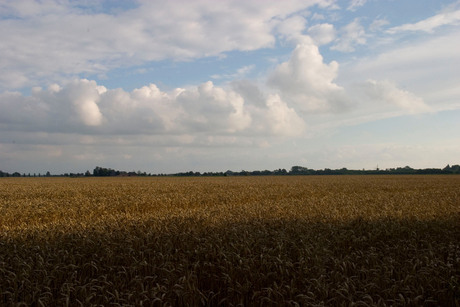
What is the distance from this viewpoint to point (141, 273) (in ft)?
21.4

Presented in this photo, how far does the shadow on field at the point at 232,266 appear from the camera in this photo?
5.32 meters

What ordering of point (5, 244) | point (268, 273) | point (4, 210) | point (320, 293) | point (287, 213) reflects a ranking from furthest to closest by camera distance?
point (4, 210), point (287, 213), point (5, 244), point (268, 273), point (320, 293)

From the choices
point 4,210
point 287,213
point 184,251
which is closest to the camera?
point 184,251

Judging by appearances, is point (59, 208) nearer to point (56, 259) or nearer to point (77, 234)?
point (77, 234)

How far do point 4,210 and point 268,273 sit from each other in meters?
15.4

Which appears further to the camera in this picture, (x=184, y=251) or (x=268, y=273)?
(x=184, y=251)

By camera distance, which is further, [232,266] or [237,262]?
[237,262]

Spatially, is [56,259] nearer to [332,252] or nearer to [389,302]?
[332,252]

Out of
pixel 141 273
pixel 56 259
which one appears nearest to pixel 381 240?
pixel 141 273

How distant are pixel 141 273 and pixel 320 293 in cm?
331

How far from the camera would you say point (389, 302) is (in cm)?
523

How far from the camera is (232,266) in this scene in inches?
251

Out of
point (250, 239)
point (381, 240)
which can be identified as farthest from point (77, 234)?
point (381, 240)

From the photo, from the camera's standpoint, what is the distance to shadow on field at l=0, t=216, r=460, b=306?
5.32 m
